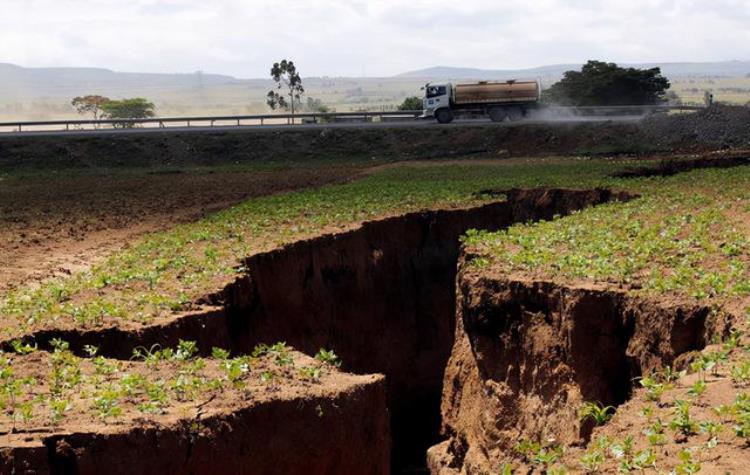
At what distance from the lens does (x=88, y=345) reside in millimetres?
15938

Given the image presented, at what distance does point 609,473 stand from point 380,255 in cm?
1727

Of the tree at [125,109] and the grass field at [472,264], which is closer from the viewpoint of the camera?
the grass field at [472,264]

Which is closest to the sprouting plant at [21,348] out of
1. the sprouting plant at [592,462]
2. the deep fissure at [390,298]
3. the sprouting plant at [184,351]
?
the sprouting plant at [184,351]

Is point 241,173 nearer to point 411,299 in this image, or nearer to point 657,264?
point 411,299

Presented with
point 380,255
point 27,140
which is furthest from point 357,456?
point 27,140

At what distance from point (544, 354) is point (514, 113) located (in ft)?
139

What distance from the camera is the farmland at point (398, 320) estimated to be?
1217 centimetres

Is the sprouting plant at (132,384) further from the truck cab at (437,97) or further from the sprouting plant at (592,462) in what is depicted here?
the truck cab at (437,97)

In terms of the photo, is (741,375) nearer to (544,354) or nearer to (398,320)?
(544,354)

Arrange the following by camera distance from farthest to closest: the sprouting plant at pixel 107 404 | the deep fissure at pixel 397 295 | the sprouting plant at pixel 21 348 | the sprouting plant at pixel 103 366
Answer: the deep fissure at pixel 397 295
the sprouting plant at pixel 21 348
the sprouting plant at pixel 103 366
the sprouting plant at pixel 107 404

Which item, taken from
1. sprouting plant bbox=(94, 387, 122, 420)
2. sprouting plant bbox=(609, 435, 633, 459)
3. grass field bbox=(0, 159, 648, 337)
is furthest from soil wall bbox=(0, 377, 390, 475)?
grass field bbox=(0, 159, 648, 337)

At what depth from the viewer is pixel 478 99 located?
194ft

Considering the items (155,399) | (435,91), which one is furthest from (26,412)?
(435,91)

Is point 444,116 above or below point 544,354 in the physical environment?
above
